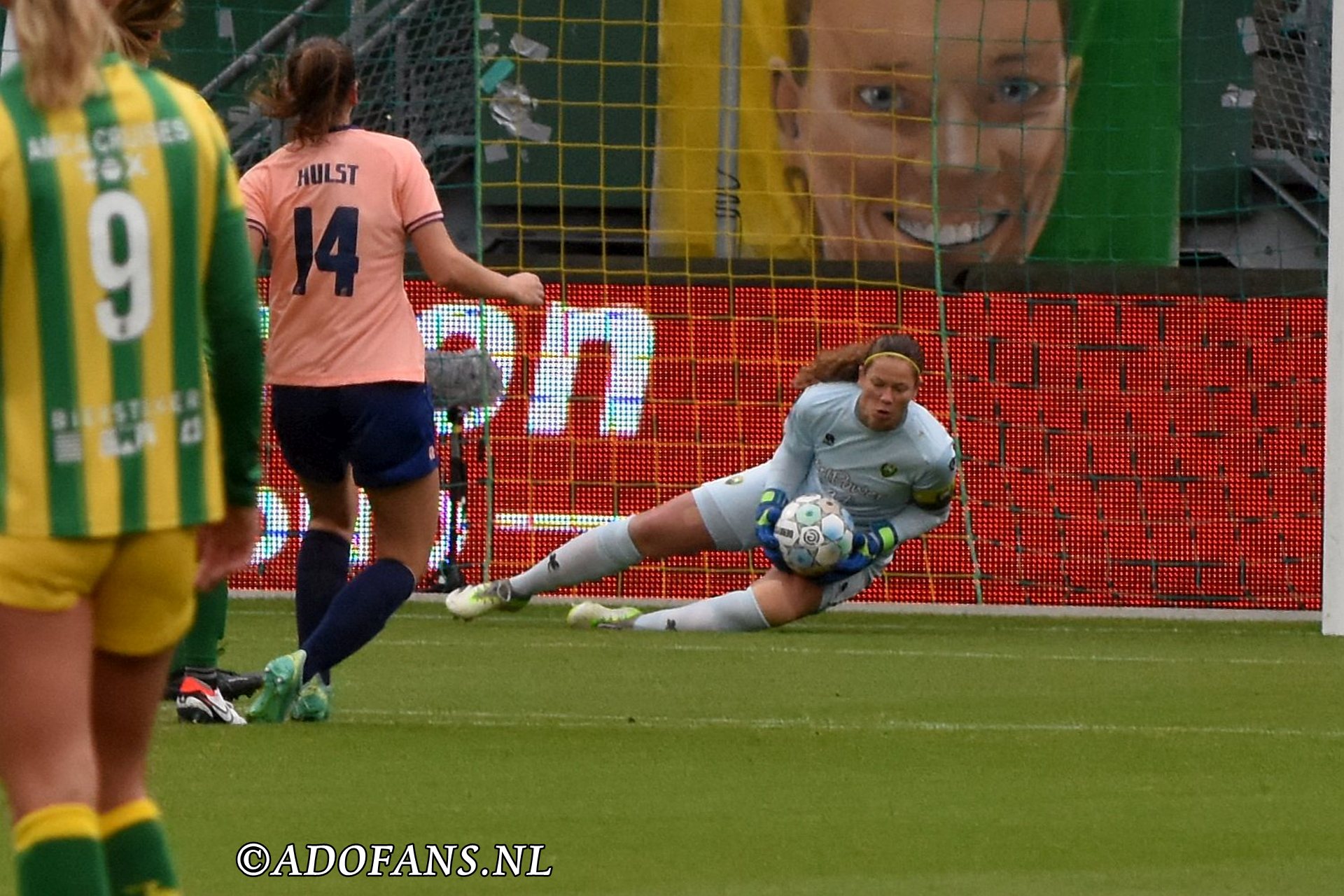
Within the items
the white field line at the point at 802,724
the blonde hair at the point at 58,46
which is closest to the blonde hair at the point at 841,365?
the white field line at the point at 802,724

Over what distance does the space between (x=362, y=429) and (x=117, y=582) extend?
10.7 feet

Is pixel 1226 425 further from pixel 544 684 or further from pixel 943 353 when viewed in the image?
pixel 544 684

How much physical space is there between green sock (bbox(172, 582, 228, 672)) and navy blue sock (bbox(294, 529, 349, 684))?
22 cm

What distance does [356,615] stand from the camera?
20.7ft

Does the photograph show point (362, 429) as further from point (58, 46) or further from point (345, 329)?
point (58, 46)

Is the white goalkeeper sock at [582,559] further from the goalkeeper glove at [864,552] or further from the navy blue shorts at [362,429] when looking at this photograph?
the navy blue shorts at [362,429]

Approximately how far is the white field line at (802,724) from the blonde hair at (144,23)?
193cm

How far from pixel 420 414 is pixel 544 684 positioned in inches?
63.5

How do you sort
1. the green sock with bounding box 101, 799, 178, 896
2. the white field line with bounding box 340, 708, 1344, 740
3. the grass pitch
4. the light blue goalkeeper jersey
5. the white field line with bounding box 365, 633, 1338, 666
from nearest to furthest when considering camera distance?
the green sock with bounding box 101, 799, 178, 896 → the grass pitch → the white field line with bounding box 340, 708, 1344, 740 → the white field line with bounding box 365, 633, 1338, 666 → the light blue goalkeeper jersey

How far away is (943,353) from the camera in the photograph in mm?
12352

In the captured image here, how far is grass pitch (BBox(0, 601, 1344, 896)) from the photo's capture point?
4480mm

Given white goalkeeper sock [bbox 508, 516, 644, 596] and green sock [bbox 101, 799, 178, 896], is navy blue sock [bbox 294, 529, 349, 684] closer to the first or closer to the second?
green sock [bbox 101, 799, 178, 896]

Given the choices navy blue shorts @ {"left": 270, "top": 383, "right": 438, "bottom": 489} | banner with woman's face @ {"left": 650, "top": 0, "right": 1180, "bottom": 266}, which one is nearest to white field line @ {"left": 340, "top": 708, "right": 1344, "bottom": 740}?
navy blue shorts @ {"left": 270, "top": 383, "right": 438, "bottom": 489}

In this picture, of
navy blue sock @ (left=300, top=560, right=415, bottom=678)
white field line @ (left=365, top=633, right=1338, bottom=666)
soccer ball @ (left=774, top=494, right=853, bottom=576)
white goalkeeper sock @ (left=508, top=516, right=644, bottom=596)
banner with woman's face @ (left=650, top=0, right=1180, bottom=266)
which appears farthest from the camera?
banner with woman's face @ (left=650, top=0, right=1180, bottom=266)
